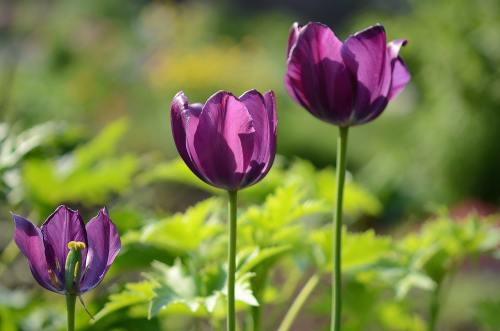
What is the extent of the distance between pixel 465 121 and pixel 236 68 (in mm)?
3255

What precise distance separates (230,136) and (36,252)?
227 millimetres

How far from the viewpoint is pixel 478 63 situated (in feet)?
19.6

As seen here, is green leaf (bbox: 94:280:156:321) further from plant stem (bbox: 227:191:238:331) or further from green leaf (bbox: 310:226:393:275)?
green leaf (bbox: 310:226:393:275)

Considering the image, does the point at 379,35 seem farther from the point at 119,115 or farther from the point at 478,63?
the point at 119,115

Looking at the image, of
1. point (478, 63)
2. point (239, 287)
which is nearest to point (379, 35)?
point (239, 287)

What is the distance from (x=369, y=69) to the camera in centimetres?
107

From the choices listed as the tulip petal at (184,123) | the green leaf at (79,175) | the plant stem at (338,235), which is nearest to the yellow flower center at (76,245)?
the tulip petal at (184,123)

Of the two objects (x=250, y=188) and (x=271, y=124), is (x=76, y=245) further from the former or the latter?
(x=250, y=188)

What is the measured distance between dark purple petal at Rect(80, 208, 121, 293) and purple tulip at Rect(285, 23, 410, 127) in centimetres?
28

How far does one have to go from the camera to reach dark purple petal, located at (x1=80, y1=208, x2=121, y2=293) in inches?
37.3

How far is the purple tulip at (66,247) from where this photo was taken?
94 cm

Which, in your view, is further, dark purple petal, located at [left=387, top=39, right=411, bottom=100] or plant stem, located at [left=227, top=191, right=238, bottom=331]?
dark purple petal, located at [left=387, top=39, right=411, bottom=100]

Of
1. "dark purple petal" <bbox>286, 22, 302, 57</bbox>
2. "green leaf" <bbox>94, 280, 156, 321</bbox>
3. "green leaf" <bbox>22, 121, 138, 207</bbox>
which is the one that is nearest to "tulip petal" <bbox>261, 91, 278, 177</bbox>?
"dark purple petal" <bbox>286, 22, 302, 57</bbox>

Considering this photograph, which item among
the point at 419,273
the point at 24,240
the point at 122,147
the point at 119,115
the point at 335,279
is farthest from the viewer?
the point at 119,115
